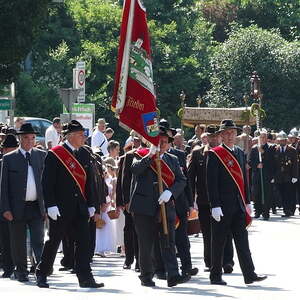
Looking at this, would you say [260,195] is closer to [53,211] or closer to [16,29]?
[16,29]

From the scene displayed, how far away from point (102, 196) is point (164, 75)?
4036 centimetres

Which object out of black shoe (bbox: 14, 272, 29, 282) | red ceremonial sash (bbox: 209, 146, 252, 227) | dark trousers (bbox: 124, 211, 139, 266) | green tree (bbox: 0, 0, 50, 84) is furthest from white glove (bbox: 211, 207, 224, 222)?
green tree (bbox: 0, 0, 50, 84)

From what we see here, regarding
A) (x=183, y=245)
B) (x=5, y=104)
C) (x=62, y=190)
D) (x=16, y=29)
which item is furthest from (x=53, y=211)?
(x=16, y=29)

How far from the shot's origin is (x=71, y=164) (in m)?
→ 14.8

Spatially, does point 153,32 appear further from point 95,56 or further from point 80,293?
point 80,293

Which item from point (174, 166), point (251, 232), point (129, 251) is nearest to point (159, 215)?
point (174, 166)

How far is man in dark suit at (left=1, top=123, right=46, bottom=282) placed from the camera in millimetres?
15742

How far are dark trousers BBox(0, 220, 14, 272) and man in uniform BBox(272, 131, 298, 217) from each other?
14582 mm

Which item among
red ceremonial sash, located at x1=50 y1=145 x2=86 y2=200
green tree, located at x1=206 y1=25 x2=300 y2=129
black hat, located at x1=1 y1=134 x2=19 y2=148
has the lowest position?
red ceremonial sash, located at x1=50 y1=145 x2=86 y2=200

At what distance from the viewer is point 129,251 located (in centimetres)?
1770

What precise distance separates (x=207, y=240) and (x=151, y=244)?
2066mm

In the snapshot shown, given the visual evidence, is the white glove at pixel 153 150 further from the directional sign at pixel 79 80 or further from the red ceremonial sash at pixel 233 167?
the directional sign at pixel 79 80

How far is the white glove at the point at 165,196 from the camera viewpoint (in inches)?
585

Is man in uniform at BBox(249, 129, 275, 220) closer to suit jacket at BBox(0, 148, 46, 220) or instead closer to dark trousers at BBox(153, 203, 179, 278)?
suit jacket at BBox(0, 148, 46, 220)
